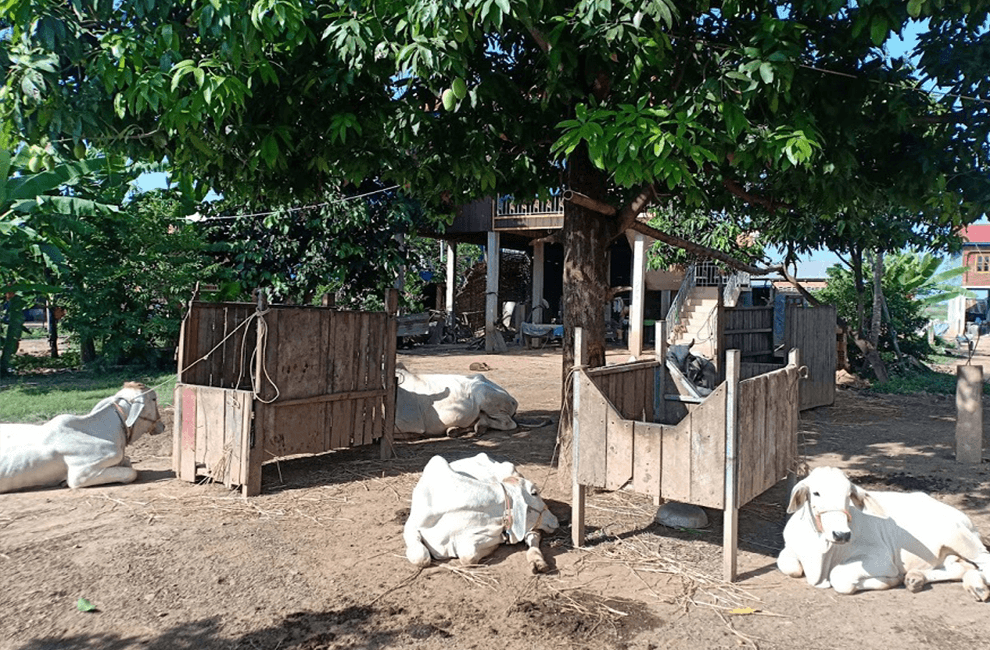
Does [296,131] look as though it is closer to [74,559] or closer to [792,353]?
[74,559]

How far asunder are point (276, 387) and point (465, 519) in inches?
99.8

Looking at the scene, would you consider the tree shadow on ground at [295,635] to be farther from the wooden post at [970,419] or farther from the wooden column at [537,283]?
the wooden column at [537,283]

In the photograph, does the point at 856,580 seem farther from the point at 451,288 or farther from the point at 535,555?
the point at 451,288

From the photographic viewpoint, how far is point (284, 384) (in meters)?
6.77

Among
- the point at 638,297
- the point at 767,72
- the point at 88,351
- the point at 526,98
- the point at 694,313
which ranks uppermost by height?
the point at 526,98

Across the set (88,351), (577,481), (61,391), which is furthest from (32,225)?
(577,481)

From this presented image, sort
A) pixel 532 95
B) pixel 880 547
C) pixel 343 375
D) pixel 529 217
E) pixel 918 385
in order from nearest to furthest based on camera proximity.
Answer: pixel 880 547
pixel 532 95
pixel 343 375
pixel 918 385
pixel 529 217

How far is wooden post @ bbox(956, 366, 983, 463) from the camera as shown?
7.91 m

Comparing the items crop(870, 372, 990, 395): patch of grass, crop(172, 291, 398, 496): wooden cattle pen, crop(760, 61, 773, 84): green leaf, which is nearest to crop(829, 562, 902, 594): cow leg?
crop(760, 61, 773, 84): green leaf

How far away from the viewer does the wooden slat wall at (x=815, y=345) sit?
11.7 metres

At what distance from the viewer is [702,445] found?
4.59 meters

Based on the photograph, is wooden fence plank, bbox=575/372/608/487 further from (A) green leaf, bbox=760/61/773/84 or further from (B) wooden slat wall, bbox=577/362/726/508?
(A) green leaf, bbox=760/61/773/84

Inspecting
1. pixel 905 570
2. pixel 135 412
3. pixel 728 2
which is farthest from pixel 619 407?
pixel 135 412

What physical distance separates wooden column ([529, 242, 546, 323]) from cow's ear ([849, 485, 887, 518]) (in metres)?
19.9
